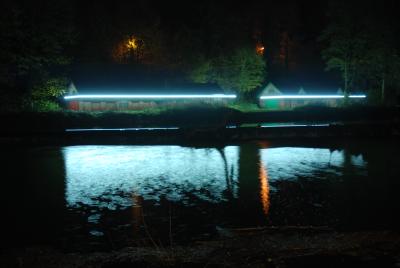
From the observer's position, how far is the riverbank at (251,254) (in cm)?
754

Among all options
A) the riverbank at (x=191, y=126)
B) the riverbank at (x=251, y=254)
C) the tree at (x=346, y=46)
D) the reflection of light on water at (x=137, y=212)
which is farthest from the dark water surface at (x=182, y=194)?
the tree at (x=346, y=46)

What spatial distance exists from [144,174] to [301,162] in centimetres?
786

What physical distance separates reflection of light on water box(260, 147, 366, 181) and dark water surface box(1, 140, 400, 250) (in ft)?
0.15

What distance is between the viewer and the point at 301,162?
20.0 meters

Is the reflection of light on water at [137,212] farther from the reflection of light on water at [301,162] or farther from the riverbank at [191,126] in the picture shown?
the riverbank at [191,126]

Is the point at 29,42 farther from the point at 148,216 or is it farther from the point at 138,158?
the point at 148,216

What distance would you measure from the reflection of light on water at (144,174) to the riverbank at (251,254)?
3.64 metres

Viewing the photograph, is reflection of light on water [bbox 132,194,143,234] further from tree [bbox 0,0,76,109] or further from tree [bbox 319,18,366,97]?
tree [bbox 319,18,366,97]

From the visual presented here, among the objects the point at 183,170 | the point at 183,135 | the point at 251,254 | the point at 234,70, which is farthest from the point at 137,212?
the point at 234,70

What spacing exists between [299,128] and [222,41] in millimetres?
34402


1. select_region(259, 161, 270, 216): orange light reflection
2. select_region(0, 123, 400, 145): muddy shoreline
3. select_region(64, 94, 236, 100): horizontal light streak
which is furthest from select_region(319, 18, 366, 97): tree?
select_region(259, 161, 270, 216): orange light reflection

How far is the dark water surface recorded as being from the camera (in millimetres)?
9727

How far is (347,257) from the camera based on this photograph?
777 cm

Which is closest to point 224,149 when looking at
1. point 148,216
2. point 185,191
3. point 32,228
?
point 185,191
